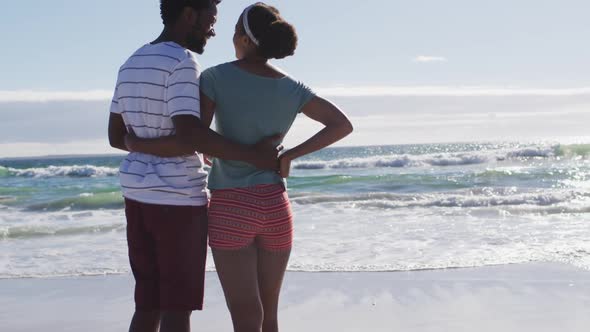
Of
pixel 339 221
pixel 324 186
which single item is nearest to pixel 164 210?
pixel 339 221

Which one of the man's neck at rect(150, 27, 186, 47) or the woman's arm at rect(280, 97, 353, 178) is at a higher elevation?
the man's neck at rect(150, 27, 186, 47)

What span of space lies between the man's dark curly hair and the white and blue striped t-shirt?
0.11 meters

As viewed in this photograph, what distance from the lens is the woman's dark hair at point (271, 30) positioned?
254 centimetres

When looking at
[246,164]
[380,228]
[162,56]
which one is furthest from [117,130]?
[380,228]

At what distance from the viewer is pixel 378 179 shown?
19.8 m

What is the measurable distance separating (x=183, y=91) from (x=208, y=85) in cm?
14

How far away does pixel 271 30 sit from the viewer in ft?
8.34

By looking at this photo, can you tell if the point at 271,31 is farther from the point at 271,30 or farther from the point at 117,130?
the point at 117,130

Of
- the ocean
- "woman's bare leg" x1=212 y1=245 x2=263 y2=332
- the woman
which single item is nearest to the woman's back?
the woman

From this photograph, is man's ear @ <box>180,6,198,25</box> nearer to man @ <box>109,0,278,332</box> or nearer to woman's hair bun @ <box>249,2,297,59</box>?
man @ <box>109,0,278,332</box>

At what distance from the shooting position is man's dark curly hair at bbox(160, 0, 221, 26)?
256 centimetres

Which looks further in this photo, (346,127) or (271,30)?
(346,127)

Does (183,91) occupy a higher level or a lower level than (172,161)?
higher

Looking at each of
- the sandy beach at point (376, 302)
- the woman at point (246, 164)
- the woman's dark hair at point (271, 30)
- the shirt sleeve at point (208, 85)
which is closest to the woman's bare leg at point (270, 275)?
the woman at point (246, 164)
